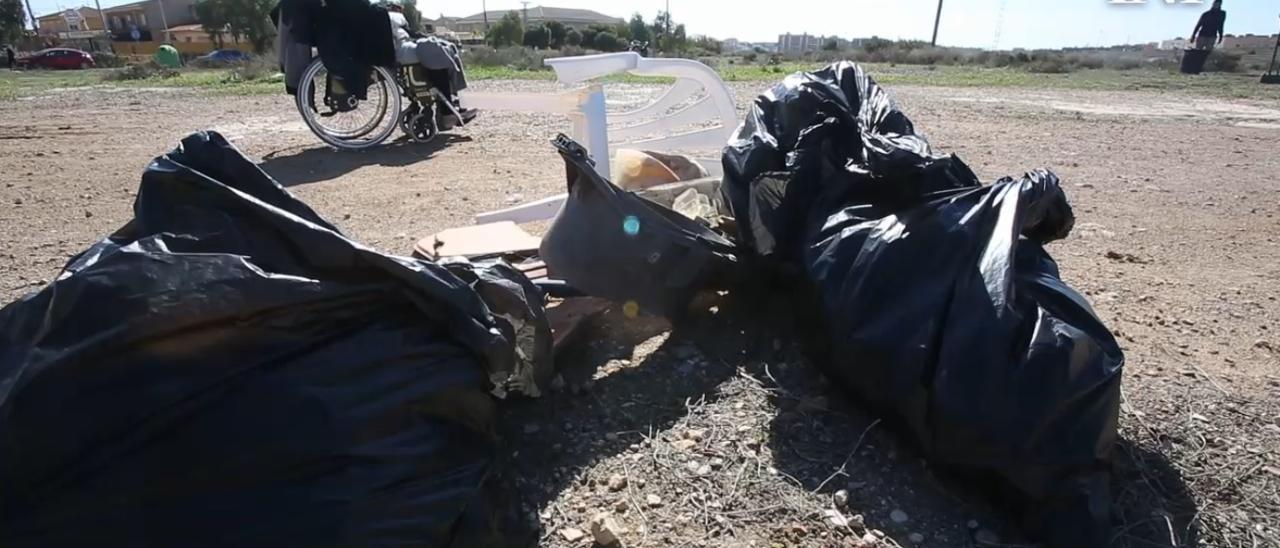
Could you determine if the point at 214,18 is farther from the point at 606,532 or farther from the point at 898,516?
the point at 898,516

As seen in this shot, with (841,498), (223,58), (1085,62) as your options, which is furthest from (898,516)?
(223,58)

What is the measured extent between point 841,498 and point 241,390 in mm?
1126

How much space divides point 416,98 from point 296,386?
4.51 metres

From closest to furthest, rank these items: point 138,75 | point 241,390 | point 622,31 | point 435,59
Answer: point 241,390 < point 435,59 < point 138,75 < point 622,31

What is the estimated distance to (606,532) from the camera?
1.37 m

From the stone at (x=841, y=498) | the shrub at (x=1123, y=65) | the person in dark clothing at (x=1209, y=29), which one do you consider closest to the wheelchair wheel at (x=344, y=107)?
the stone at (x=841, y=498)

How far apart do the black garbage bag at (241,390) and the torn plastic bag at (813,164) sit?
873 millimetres

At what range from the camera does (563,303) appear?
2.08 m

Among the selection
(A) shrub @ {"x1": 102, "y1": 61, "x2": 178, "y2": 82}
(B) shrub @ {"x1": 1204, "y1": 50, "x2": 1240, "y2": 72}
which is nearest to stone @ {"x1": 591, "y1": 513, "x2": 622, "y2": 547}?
(A) shrub @ {"x1": 102, "y1": 61, "x2": 178, "y2": 82}

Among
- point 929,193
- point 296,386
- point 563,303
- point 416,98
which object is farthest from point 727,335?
point 416,98

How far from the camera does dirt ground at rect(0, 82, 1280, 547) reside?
144cm

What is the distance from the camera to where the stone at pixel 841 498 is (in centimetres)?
147

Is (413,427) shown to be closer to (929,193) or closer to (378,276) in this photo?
(378,276)

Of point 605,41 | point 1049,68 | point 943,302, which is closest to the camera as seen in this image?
point 943,302
